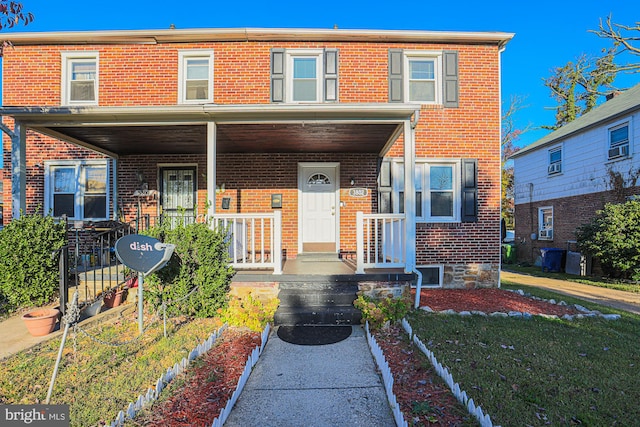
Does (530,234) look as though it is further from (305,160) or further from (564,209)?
(305,160)

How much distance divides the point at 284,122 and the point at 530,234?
541 inches

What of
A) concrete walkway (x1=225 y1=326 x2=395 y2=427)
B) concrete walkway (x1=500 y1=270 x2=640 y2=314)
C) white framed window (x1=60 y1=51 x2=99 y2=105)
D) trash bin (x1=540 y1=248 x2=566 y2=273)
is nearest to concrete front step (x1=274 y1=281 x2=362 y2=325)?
concrete walkway (x1=225 y1=326 x2=395 y2=427)

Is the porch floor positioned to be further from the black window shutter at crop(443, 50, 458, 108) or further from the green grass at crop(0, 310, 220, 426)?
the black window shutter at crop(443, 50, 458, 108)

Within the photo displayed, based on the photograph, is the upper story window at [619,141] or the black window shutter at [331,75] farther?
the upper story window at [619,141]

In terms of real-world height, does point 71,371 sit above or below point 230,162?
below

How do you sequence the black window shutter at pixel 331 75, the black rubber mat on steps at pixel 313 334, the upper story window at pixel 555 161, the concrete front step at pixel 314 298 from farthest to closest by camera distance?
the upper story window at pixel 555 161
the black window shutter at pixel 331 75
the concrete front step at pixel 314 298
the black rubber mat on steps at pixel 313 334

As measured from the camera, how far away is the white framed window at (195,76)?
773 cm

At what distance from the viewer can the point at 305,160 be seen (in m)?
7.76

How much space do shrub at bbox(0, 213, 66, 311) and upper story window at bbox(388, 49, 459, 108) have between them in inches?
279

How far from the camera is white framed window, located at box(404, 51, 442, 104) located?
7727 millimetres

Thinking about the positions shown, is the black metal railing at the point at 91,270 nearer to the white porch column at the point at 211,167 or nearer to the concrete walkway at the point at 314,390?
the white porch column at the point at 211,167

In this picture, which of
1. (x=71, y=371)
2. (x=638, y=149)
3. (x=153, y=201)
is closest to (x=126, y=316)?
(x=71, y=371)

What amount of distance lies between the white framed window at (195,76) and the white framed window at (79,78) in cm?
199

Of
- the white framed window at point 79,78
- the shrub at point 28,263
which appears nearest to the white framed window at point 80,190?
the white framed window at point 79,78
